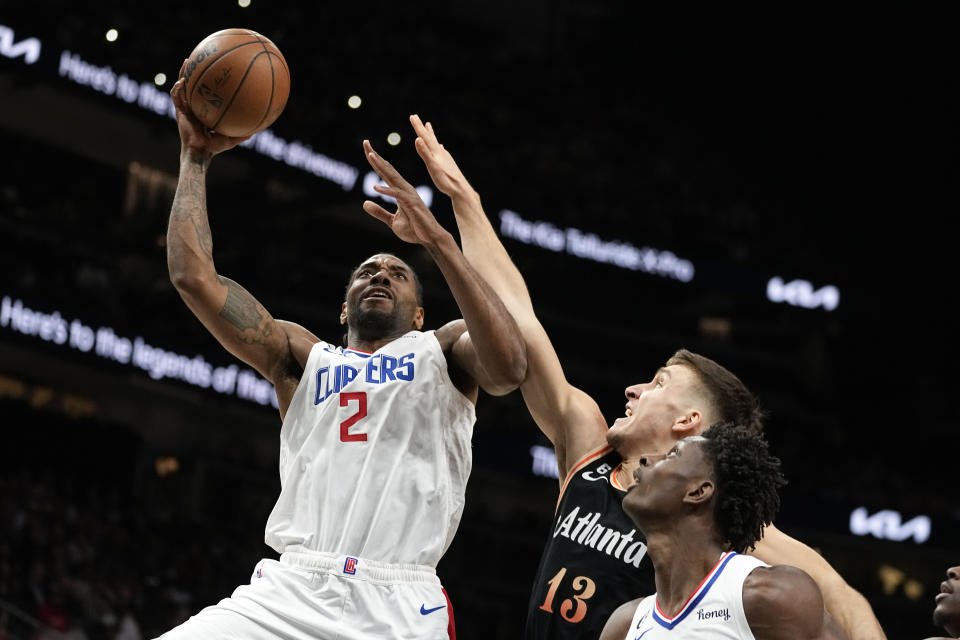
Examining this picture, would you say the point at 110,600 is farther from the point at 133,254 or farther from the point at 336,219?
the point at 336,219

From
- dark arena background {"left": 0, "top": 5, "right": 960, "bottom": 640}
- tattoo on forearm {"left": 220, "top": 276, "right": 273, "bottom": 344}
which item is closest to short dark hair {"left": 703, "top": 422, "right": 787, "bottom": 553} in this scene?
tattoo on forearm {"left": 220, "top": 276, "right": 273, "bottom": 344}

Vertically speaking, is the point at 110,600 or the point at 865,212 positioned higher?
the point at 865,212

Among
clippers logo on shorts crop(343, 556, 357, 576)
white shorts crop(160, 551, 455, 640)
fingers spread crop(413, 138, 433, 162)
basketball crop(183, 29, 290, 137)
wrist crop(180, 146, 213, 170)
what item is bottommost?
white shorts crop(160, 551, 455, 640)

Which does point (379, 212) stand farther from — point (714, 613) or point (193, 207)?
point (714, 613)

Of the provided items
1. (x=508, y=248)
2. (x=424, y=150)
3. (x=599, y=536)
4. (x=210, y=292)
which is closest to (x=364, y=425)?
(x=210, y=292)

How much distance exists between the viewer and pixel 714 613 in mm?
3023

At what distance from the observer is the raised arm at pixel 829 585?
356 centimetres

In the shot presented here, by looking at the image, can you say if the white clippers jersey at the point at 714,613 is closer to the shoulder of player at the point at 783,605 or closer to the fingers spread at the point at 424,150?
the shoulder of player at the point at 783,605

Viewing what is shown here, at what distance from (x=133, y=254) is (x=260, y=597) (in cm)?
1260

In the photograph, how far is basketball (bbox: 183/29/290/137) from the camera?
406 centimetres

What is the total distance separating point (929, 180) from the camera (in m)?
20.5

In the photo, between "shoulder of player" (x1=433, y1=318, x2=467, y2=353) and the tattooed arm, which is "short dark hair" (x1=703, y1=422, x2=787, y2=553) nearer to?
"shoulder of player" (x1=433, y1=318, x2=467, y2=353)

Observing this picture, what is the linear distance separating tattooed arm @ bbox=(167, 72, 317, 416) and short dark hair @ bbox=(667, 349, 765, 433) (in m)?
1.38

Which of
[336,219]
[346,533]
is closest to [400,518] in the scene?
[346,533]
